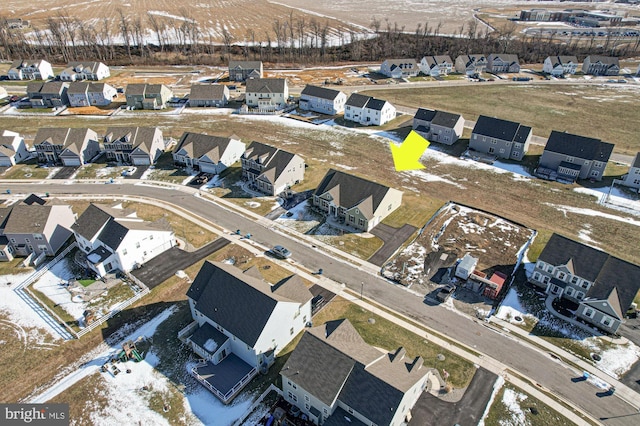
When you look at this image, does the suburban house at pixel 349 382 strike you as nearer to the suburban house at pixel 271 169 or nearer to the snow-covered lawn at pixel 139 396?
the snow-covered lawn at pixel 139 396

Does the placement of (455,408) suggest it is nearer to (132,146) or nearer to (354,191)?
(354,191)

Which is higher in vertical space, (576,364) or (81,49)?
(81,49)

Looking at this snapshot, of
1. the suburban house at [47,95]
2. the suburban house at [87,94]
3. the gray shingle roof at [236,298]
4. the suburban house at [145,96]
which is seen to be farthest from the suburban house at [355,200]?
the suburban house at [47,95]

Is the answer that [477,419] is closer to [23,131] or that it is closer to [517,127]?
[517,127]

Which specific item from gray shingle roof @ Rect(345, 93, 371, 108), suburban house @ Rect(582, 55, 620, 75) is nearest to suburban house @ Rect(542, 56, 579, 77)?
suburban house @ Rect(582, 55, 620, 75)

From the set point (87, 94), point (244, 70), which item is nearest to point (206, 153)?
point (87, 94)

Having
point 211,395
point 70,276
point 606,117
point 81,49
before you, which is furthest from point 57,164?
point 606,117

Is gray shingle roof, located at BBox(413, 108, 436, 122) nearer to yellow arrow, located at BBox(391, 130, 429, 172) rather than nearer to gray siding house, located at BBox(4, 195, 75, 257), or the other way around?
yellow arrow, located at BBox(391, 130, 429, 172)
